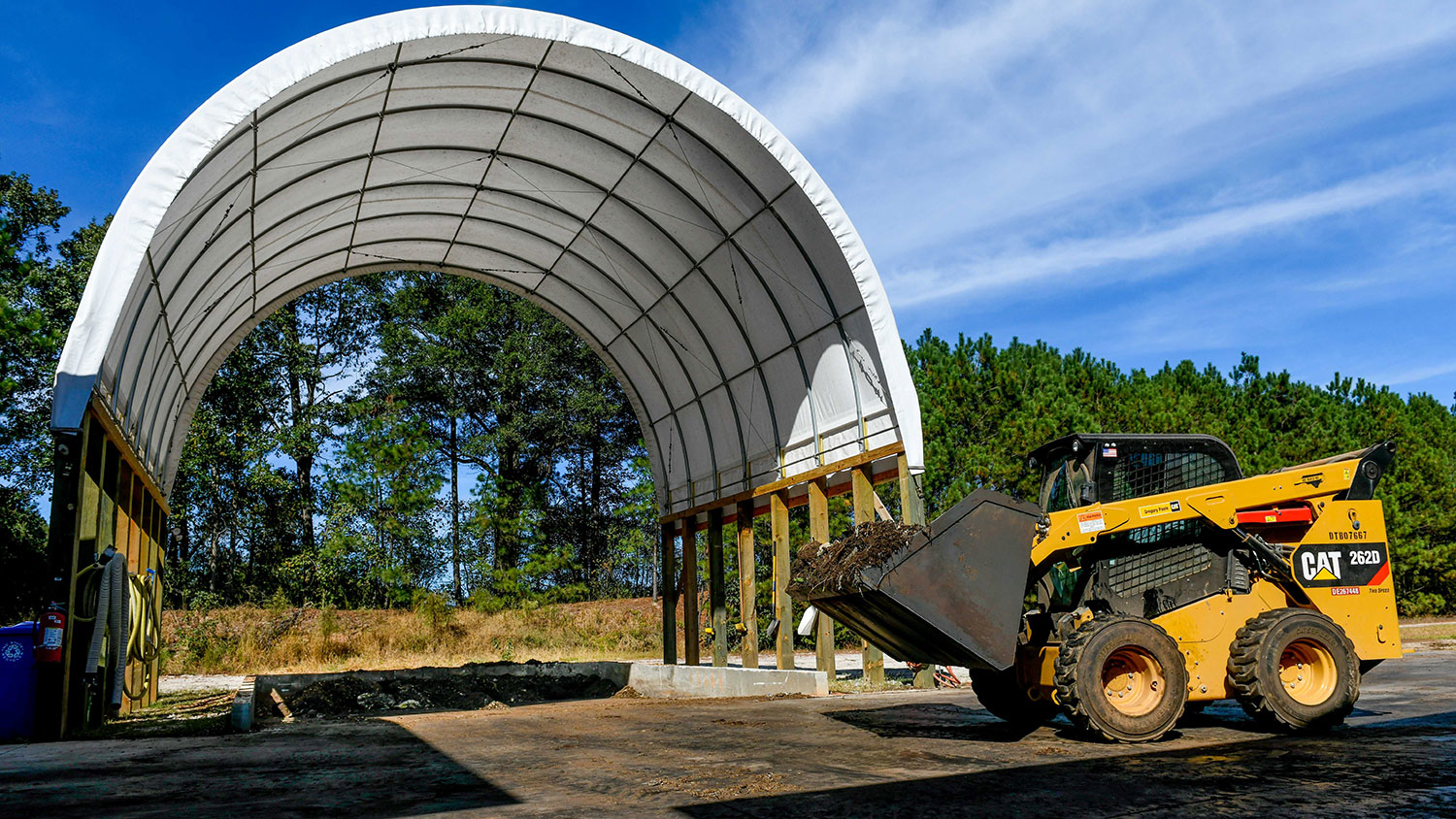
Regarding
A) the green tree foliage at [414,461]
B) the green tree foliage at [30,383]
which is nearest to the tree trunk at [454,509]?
the green tree foliage at [414,461]

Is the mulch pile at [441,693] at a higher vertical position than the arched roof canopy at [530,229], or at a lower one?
lower

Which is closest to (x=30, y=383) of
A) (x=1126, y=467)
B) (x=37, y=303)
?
(x=37, y=303)

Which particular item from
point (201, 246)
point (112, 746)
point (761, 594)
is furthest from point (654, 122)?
point (761, 594)

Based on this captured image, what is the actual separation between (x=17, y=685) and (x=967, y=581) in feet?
29.4

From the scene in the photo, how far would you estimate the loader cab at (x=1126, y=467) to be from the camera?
9.16m

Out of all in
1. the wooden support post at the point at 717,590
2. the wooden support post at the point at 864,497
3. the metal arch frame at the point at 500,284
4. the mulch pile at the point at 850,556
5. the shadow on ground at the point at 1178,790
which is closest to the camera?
the shadow on ground at the point at 1178,790

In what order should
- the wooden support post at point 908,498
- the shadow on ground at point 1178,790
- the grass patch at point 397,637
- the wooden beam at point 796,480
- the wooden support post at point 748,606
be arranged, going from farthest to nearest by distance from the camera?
the grass patch at point 397,637
the wooden support post at point 748,606
the wooden beam at point 796,480
the wooden support post at point 908,498
the shadow on ground at point 1178,790

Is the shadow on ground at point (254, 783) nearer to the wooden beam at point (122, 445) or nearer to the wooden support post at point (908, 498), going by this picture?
the wooden beam at point (122, 445)

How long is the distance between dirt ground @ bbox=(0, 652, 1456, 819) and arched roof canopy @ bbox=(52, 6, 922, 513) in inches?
163

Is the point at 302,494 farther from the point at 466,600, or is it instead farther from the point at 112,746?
the point at 112,746

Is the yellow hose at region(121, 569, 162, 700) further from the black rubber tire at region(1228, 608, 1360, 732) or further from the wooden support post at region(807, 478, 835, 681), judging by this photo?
the black rubber tire at region(1228, 608, 1360, 732)

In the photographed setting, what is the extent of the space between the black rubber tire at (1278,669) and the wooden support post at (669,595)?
1415cm

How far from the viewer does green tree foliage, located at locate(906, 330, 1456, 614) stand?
28.1m

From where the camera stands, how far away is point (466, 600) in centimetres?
4209
